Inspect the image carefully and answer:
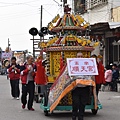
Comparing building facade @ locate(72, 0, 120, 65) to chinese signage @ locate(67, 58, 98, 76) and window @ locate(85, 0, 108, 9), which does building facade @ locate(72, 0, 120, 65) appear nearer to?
window @ locate(85, 0, 108, 9)

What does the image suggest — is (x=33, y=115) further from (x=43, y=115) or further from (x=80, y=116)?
(x=80, y=116)

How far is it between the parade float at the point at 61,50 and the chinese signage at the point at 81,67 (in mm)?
826

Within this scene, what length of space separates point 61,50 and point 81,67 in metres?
2.01

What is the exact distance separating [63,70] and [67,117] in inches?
60.9

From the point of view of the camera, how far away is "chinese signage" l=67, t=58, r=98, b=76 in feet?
33.8

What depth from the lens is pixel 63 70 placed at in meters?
10.9

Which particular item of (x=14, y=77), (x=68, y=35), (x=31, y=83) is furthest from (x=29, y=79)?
(x=14, y=77)

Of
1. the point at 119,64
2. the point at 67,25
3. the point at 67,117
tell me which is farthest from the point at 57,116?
the point at 119,64

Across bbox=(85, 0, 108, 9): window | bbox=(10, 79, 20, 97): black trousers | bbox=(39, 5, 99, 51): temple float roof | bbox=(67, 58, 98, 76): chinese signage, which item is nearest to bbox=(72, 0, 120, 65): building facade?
bbox=(85, 0, 108, 9): window

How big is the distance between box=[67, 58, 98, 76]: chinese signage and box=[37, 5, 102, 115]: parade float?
83 centimetres

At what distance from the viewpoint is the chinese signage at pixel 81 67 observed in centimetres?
1031

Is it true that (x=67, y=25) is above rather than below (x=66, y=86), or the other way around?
above

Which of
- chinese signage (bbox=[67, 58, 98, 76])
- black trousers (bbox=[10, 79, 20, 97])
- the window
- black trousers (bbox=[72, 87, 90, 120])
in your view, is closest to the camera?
black trousers (bbox=[72, 87, 90, 120])

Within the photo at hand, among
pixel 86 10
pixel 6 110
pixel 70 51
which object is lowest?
pixel 6 110
